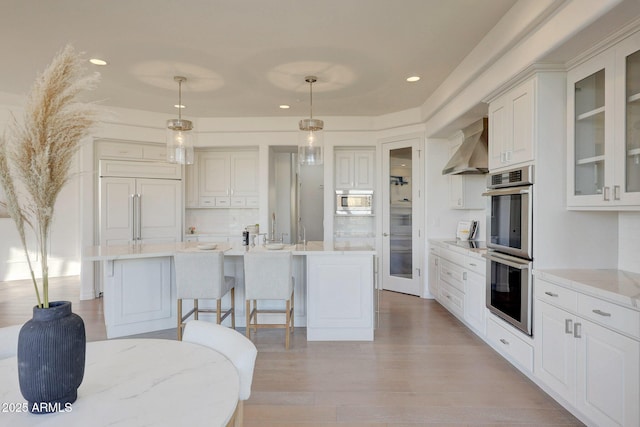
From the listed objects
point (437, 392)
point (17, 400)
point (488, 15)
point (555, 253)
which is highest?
point (488, 15)

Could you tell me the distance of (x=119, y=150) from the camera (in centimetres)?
535

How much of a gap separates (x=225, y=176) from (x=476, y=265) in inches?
170

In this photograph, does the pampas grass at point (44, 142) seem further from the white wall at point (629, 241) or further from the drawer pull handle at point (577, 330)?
the white wall at point (629, 241)

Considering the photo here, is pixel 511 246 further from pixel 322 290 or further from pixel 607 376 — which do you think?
pixel 322 290

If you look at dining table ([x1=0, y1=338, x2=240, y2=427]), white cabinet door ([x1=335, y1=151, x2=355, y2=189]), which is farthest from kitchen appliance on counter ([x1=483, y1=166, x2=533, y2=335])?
white cabinet door ([x1=335, y1=151, x2=355, y2=189])

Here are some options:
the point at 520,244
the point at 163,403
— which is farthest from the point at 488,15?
the point at 163,403

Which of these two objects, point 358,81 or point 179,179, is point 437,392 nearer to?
point 358,81

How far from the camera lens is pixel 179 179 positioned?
5.69 meters

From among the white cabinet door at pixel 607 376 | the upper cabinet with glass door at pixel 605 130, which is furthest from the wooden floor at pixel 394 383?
the upper cabinet with glass door at pixel 605 130

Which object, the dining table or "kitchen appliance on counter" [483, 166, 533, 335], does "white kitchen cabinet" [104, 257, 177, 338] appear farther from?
"kitchen appliance on counter" [483, 166, 533, 335]

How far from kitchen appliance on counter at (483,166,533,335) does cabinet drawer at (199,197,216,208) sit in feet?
14.6

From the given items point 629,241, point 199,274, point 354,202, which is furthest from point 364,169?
point 629,241

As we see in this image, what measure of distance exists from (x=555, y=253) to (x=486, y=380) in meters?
1.07

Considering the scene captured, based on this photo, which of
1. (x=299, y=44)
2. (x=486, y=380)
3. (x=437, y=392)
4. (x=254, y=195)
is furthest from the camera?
(x=254, y=195)
